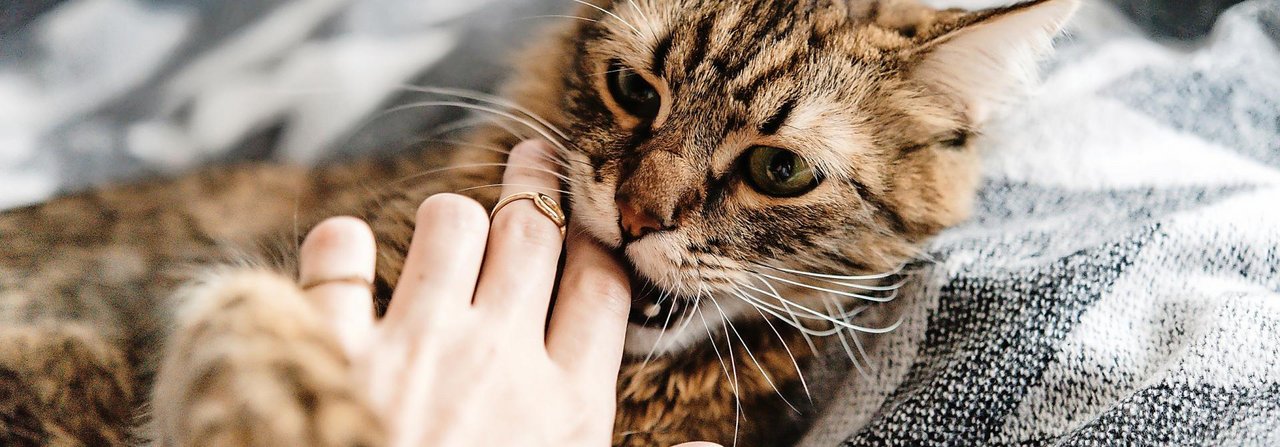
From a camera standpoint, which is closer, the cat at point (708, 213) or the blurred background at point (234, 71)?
the cat at point (708, 213)

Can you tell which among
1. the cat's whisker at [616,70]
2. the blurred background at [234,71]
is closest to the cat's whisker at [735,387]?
the cat's whisker at [616,70]

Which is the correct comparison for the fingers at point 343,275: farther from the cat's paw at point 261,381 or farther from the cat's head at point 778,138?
the cat's head at point 778,138

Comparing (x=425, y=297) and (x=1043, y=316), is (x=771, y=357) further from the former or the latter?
(x=425, y=297)

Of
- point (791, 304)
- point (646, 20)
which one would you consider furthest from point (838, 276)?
point (646, 20)

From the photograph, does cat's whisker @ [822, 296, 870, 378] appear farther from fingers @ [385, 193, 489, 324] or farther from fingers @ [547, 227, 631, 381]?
fingers @ [385, 193, 489, 324]

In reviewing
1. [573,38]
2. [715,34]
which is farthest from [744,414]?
[573,38]

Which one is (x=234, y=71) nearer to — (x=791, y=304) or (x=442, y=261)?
(x=442, y=261)

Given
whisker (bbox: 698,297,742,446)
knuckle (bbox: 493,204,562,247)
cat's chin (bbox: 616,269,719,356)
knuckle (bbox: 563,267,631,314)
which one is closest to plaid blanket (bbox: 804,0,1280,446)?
whisker (bbox: 698,297,742,446)
